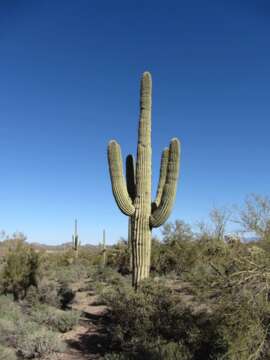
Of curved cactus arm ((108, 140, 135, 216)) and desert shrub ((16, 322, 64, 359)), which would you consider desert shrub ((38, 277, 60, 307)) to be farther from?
desert shrub ((16, 322, 64, 359))

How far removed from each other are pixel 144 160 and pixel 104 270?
9.57 m

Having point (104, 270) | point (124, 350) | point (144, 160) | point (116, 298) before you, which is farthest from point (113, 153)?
point (104, 270)

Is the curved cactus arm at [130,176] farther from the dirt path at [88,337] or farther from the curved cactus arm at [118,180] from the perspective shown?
the dirt path at [88,337]

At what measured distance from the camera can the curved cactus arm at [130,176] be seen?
11.5m

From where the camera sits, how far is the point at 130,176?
471 inches

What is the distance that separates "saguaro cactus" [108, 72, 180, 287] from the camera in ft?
34.2

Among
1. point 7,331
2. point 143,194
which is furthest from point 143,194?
point 7,331

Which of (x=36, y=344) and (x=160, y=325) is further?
(x=160, y=325)

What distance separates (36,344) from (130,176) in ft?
18.8

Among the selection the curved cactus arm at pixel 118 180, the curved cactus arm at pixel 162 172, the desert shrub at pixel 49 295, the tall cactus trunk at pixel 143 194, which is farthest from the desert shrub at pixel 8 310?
the curved cactus arm at pixel 162 172

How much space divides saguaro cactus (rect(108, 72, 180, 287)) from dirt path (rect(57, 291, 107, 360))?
1571mm

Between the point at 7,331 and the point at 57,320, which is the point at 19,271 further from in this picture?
the point at 7,331

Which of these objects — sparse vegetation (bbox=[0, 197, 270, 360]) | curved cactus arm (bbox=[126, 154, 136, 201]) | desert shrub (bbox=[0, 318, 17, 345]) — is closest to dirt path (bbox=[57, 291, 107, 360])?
sparse vegetation (bbox=[0, 197, 270, 360])

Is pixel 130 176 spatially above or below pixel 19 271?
above
